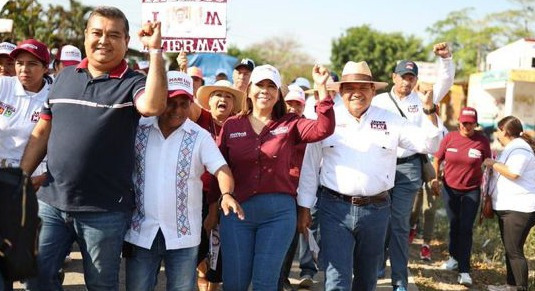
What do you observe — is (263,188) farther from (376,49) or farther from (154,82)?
(376,49)

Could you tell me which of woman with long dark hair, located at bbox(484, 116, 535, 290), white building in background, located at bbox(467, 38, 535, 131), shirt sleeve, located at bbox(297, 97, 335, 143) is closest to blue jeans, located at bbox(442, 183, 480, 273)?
woman with long dark hair, located at bbox(484, 116, 535, 290)

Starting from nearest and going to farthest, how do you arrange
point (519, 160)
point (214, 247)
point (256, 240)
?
point (256, 240) → point (214, 247) → point (519, 160)

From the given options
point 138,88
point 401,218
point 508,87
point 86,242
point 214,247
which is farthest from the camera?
point 508,87

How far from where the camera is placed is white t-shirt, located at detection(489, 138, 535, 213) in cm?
623

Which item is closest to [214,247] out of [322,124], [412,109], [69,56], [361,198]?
[361,198]

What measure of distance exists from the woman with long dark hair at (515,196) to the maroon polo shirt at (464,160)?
2.57 ft

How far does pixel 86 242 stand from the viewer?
353cm

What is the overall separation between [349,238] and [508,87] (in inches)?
676

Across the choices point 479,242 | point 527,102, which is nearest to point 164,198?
point 479,242

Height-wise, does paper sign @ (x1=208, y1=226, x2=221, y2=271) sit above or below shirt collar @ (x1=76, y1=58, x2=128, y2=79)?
below

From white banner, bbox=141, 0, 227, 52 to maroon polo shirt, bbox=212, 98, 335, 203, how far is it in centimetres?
183

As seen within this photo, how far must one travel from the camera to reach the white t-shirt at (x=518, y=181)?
20.4 ft

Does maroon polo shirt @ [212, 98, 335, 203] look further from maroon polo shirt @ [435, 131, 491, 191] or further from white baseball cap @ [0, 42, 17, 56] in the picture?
maroon polo shirt @ [435, 131, 491, 191]

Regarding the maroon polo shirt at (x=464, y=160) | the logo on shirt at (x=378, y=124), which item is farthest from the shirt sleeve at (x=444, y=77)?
the maroon polo shirt at (x=464, y=160)
